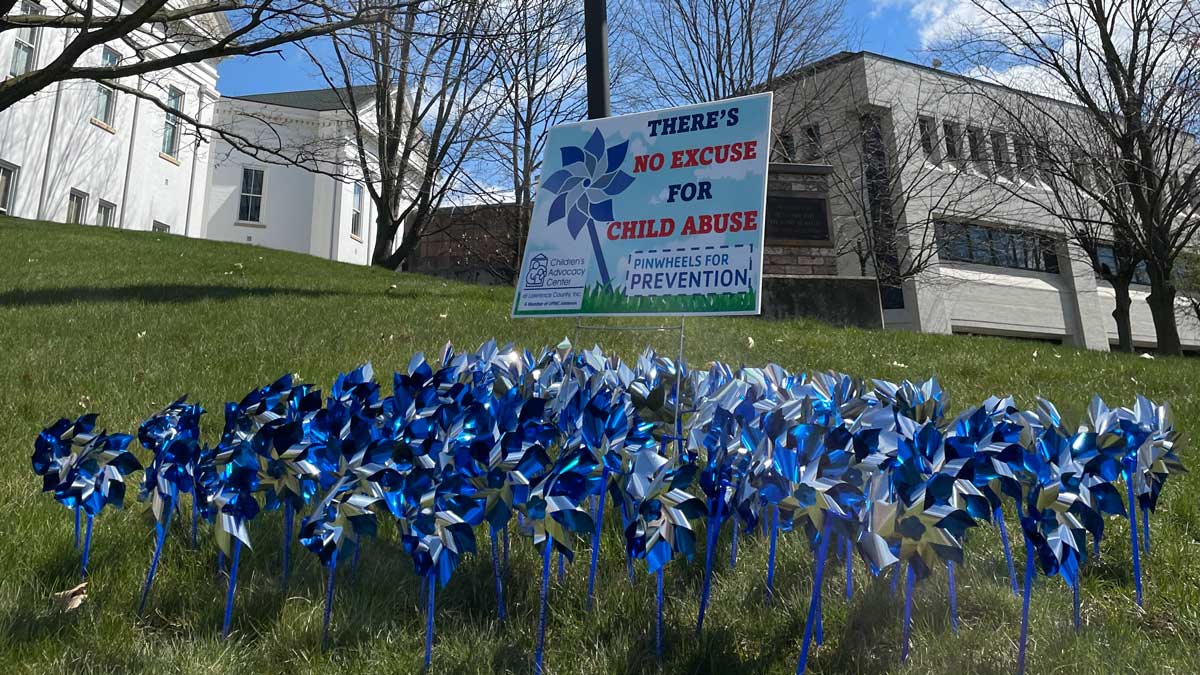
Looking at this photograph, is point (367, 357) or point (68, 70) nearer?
point (367, 357)

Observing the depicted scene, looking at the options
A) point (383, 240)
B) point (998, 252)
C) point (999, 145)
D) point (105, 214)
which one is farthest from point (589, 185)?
point (998, 252)

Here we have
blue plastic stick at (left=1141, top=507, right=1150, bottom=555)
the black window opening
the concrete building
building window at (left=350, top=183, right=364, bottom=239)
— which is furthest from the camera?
building window at (left=350, top=183, right=364, bottom=239)

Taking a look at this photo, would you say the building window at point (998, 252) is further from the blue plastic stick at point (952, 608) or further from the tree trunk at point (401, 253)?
the blue plastic stick at point (952, 608)

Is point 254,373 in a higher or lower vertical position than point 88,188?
lower

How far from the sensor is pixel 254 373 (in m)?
4.90

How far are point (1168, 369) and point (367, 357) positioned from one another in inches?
278

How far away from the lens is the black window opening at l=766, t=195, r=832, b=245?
10.8 m

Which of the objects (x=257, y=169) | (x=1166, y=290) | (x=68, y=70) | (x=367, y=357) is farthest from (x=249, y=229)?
(x=1166, y=290)

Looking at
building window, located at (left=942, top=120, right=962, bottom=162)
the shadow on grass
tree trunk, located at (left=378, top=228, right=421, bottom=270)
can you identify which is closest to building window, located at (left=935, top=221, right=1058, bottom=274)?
building window, located at (left=942, top=120, right=962, bottom=162)

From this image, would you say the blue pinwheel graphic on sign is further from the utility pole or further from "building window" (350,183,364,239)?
"building window" (350,183,364,239)

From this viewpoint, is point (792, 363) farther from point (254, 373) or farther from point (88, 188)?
point (88, 188)

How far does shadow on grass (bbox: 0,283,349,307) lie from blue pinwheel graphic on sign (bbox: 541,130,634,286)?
6643 millimetres

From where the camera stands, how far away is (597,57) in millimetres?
4055

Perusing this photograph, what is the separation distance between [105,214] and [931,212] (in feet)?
→ 83.4
